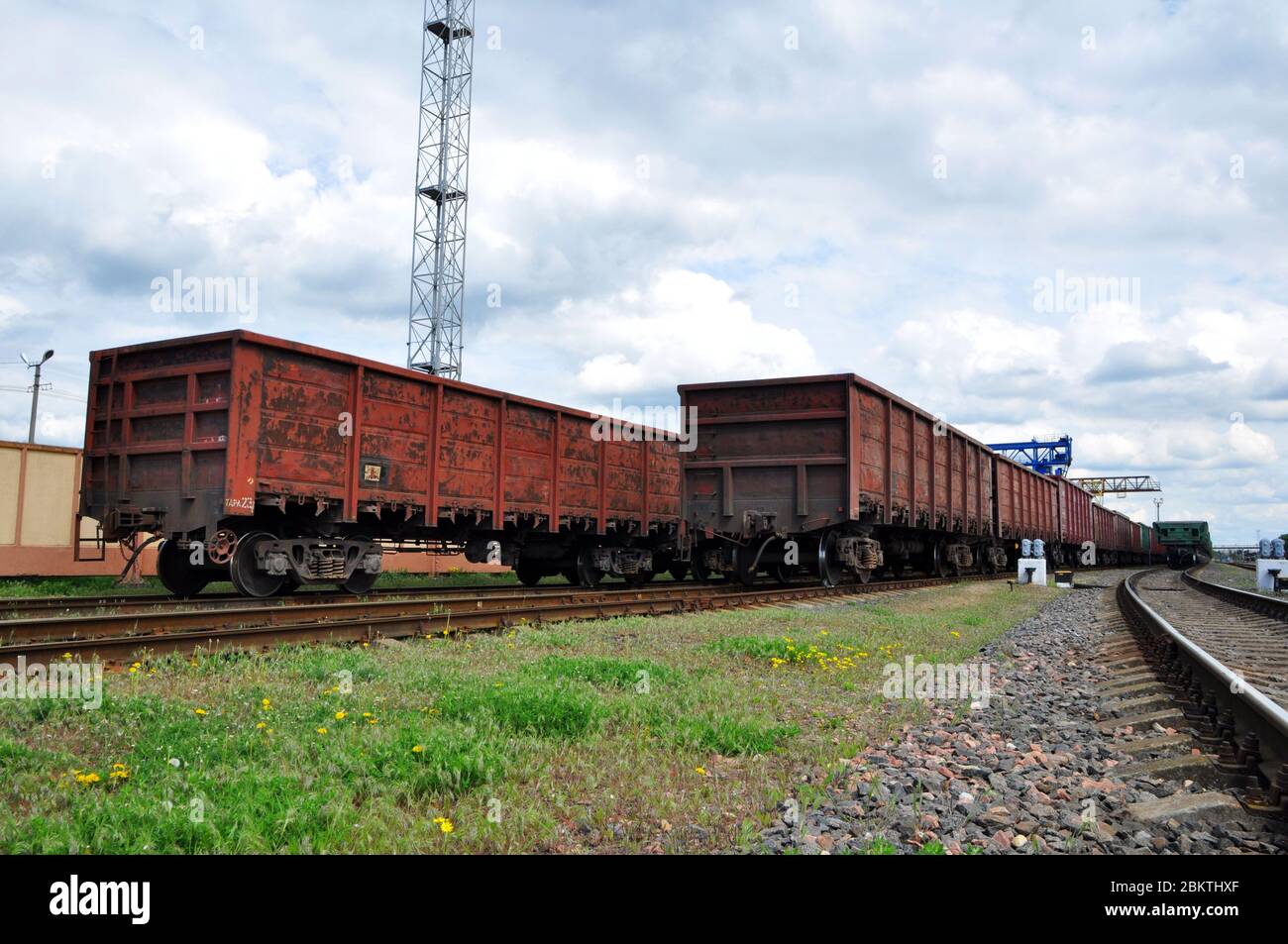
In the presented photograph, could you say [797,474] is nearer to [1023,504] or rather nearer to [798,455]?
[798,455]

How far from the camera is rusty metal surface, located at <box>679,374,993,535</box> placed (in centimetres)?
1429

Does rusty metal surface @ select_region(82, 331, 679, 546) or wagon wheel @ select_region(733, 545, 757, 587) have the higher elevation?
rusty metal surface @ select_region(82, 331, 679, 546)

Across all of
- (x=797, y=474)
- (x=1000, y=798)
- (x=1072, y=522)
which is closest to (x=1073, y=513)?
(x=1072, y=522)

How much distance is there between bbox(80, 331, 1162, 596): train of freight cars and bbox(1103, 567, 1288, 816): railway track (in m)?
6.13

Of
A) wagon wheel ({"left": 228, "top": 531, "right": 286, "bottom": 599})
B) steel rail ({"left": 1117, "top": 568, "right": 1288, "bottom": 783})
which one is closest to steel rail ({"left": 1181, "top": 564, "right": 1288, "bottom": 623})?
steel rail ({"left": 1117, "top": 568, "right": 1288, "bottom": 783})

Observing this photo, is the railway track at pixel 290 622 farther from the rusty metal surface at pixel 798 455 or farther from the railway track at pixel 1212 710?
the railway track at pixel 1212 710

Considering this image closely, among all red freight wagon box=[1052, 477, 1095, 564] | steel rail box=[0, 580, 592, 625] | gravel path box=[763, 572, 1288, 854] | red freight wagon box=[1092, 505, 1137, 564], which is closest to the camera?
gravel path box=[763, 572, 1288, 854]

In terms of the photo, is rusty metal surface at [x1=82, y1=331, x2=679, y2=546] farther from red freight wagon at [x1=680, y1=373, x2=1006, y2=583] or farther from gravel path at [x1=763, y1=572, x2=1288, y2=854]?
gravel path at [x1=763, y1=572, x2=1288, y2=854]

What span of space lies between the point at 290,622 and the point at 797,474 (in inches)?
345

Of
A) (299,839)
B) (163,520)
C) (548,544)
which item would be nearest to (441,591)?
(548,544)

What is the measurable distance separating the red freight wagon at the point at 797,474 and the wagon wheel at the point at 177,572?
809 cm

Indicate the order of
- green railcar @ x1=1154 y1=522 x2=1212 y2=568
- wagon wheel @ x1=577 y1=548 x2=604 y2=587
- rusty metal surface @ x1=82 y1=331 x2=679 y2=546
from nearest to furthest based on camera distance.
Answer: rusty metal surface @ x1=82 y1=331 x2=679 y2=546, wagon wheel @ x1=577 y1=548 x2=604 y2=587, green railcar @ x1=1154 y1=522 x2=1212 y2=568
